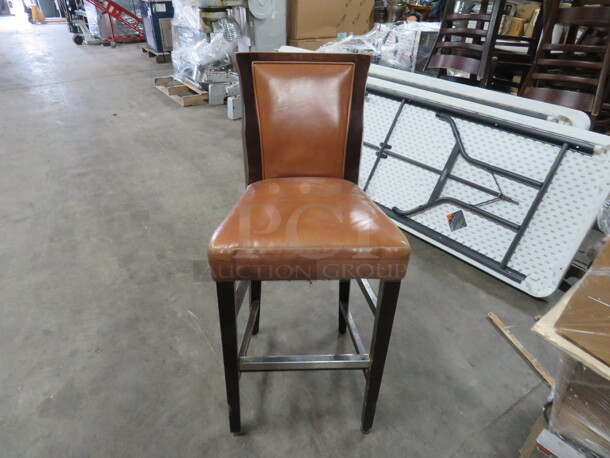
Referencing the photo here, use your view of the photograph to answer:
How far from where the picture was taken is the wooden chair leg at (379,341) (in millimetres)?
842

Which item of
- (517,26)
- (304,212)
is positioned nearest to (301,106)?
(304,212)

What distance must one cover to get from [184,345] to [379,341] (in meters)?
0.75

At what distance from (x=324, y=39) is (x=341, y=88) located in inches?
147

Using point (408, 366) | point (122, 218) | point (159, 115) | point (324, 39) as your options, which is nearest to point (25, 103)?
point (159, 115)

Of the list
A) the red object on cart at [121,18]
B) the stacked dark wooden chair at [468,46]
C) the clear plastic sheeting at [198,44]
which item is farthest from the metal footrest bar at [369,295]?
the red object on cart at [121,18]

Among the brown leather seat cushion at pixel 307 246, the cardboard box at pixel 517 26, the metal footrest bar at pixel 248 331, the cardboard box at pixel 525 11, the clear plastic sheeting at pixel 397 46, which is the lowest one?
the metal footrest bar at pixel 248 331

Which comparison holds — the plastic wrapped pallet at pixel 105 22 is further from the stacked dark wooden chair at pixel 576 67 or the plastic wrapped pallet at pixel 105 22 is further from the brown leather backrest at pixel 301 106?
the brown leather backrest at pixel 301 106

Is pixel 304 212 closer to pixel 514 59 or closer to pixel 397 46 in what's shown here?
pixel 514 59

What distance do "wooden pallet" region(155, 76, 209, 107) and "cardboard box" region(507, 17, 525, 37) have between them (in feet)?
10.8

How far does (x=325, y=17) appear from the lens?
13.6 ft

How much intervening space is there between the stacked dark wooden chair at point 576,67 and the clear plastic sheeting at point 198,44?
105 inches

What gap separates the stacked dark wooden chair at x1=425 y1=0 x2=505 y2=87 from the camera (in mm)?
1911

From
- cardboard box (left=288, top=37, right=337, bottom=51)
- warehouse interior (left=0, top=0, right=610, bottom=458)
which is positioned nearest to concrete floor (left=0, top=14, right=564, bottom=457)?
warehouse interior (left=0, top=0, right=610, bottom=458)

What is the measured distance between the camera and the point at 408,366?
1.27m
